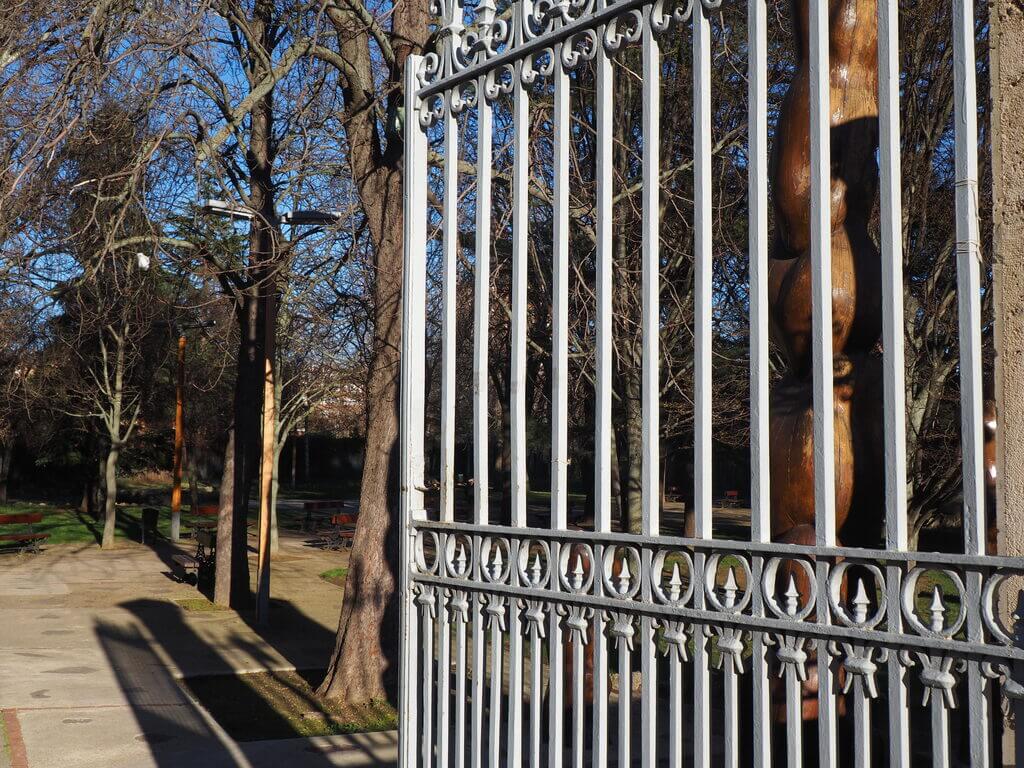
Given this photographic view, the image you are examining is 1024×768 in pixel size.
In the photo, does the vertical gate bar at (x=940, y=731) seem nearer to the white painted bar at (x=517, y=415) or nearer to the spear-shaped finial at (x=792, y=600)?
the spear-shaped finial at (x=792, y=600)

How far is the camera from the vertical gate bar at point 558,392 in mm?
3592

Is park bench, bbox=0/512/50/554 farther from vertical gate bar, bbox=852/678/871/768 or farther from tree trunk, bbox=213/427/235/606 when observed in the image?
vertical gate bar, bbox=852/678/871/768

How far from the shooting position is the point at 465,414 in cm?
2072

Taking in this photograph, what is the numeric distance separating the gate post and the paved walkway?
7.03 meters

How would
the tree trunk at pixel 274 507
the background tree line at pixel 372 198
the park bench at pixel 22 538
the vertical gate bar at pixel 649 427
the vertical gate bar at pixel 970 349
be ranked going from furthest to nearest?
the park bench at pixel 22 538
the tree trunk at pixel 274 507
the background tree line at pixel 372 198
the vertical gate bar at pixel 649 427
the vertical gate bar at pixel 970 349

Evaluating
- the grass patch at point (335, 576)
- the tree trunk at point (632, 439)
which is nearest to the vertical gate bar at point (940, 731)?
the tree trunk at point (632, 439)

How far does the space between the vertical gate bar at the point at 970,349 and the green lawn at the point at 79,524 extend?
27.8 meters

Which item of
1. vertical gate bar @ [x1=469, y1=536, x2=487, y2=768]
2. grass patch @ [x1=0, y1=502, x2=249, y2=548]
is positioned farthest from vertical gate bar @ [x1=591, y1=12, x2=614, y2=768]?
grass patch @ [x1=0, y1=502, x2=249, y2=548]

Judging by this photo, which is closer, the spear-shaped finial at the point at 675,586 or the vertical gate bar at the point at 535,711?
the spear-shaped finial at the point at 675,586

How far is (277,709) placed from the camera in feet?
36.1

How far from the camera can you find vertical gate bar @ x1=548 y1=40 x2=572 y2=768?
3.59 meters

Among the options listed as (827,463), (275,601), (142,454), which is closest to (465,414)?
(275,601)

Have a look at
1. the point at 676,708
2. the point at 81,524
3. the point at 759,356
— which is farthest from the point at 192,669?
the point at 81,524

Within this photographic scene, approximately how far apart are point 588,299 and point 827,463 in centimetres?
863
